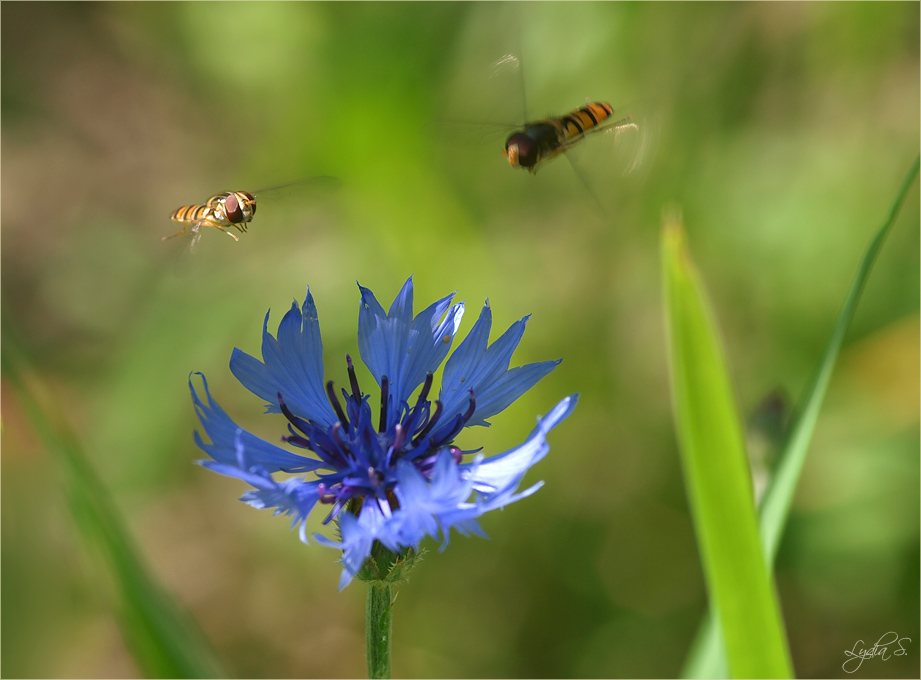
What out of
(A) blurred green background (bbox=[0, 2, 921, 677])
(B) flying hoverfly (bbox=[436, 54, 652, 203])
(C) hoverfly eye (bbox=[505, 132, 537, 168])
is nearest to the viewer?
(C) hoverfly eye (bbox=[505, 132, 537, 168])

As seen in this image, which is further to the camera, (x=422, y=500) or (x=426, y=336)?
(x=426, y=336)

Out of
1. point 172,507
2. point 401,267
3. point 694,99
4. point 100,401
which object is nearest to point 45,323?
point 100,401

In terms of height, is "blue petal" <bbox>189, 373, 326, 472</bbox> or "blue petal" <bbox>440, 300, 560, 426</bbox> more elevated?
"blue petal" <bbox>440, 300, 560, 426</bbox>

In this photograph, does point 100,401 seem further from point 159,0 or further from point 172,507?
point 159,0

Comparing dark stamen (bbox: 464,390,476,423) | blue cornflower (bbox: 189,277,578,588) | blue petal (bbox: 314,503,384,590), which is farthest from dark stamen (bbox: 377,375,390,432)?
blue petal (bbox: 314,503,384,590)

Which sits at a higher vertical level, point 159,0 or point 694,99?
point 159,0

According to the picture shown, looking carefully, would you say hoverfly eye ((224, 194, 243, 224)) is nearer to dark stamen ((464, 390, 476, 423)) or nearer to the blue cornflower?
the blue cornflower
